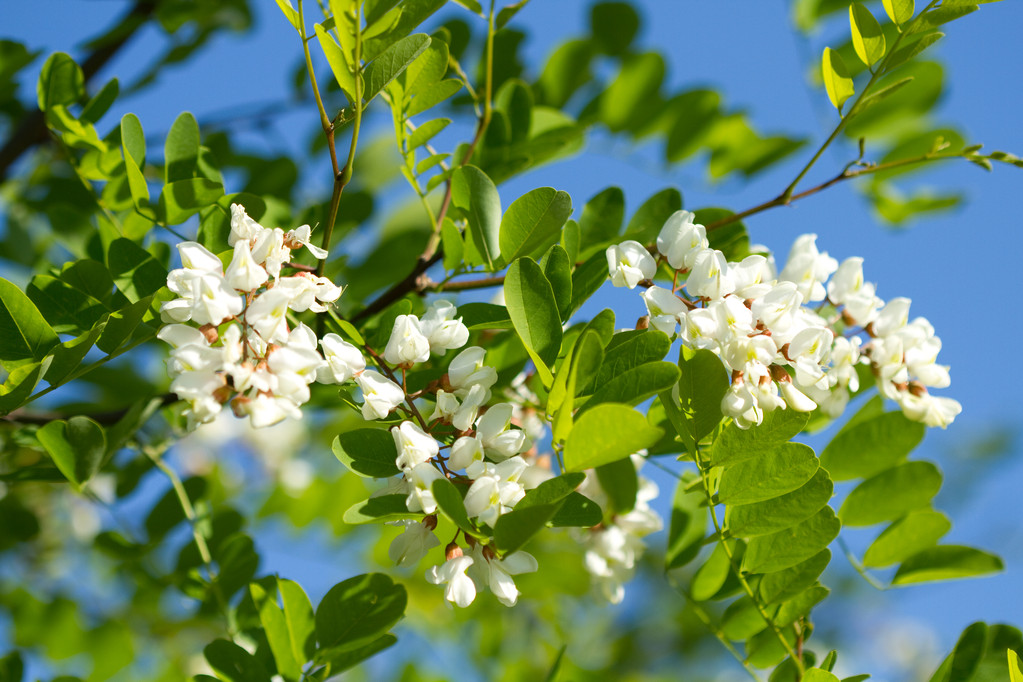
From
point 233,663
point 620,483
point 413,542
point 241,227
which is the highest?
point 241,227

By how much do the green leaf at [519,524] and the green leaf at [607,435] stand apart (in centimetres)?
5

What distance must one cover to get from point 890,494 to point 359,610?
677mm

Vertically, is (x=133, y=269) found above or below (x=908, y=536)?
below

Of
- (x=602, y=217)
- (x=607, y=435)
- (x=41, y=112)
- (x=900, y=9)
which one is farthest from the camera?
(x=41, y=112)

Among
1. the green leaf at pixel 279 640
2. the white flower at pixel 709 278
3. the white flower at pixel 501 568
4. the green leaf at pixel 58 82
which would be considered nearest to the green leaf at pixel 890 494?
the white flower at pixel 709 278

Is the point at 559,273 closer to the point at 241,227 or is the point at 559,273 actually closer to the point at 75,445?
the point at 241,227

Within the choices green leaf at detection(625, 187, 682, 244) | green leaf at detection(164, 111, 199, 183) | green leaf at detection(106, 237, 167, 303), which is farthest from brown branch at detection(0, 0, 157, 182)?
green leaf at detection(625, 187, 682, 244)

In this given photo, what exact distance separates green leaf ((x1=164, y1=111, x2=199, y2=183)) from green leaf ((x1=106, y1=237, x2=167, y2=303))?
118 millimetres

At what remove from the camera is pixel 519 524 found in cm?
69

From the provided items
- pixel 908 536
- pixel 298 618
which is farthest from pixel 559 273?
pixel 908 536

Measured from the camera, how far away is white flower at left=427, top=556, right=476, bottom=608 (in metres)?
0.75

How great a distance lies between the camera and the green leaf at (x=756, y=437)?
81 centimetres

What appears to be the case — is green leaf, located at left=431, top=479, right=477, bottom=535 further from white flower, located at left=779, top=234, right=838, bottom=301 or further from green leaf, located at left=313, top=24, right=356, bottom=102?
white flower, located at left=779, top=234, right=838, bottom=301

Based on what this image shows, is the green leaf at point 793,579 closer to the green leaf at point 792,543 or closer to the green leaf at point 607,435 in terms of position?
the green leaf at point 792,543
